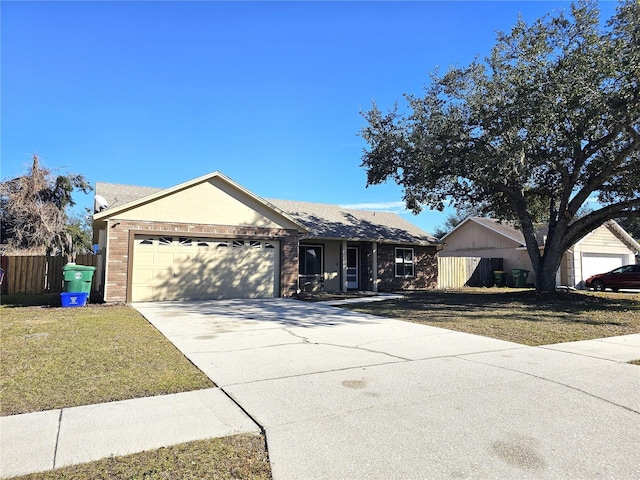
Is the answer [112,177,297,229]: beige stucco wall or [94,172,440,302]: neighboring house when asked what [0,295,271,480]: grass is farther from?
[112,177,297,229]: beige stucco wall

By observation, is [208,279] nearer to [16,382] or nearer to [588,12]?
[16,382]

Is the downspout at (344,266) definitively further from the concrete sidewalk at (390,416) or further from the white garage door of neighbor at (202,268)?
the concrete sidewalk at (390,416)

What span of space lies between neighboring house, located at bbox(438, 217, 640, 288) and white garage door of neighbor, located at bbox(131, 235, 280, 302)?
11492mm

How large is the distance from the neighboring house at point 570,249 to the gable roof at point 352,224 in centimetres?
269

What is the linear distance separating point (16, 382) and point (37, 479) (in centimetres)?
277

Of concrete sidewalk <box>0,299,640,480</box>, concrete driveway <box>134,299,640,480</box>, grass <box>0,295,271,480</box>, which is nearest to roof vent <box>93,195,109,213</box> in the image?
grass <box>0,295,271,480</box>

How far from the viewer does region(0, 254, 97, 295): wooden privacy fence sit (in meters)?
17.0

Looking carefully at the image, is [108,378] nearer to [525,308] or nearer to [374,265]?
[525,308]

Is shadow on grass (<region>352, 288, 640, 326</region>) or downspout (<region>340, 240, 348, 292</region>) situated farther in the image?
downspout (<region>340, 240, 348, 292</region>)

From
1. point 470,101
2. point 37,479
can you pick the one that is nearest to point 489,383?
point 37,479

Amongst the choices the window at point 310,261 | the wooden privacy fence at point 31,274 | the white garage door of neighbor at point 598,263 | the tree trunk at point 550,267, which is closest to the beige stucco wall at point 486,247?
the white garage door of neighbor at point 598,263

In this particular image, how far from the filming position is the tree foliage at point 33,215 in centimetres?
2373

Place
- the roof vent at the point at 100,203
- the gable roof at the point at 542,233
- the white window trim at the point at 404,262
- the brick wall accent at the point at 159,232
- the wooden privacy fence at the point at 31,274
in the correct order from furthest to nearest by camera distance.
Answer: the gable roof at the point at 542,233, the white window trim at the point at 404,262, the wooden privacy fence at the point at 31,274, the roof vent at the point at 100,203, the brick wall accent at the point at 159,232

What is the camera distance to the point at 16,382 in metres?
5.10
